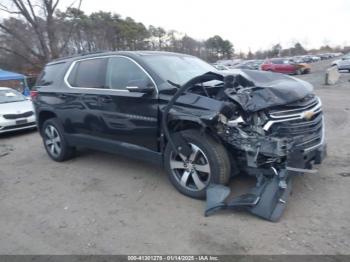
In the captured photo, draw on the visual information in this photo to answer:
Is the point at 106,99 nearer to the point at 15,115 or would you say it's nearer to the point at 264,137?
the point at 264,137

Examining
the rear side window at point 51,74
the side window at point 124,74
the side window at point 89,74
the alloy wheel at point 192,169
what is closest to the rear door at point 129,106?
the side window at point 124,74

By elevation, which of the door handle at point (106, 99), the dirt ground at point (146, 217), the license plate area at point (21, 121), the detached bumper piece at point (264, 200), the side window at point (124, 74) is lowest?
the license plate area at point (21, 121)

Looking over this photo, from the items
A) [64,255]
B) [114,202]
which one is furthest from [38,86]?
[64,255]

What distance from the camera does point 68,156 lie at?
19.7ft

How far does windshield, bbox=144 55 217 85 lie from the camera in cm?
439

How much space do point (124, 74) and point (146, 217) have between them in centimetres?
204

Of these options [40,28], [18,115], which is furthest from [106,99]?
[40,28]

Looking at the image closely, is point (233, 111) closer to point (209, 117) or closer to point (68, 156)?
point (209, 117)

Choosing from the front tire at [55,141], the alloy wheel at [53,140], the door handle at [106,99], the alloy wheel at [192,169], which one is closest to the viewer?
the alloy wheel at [192,169]

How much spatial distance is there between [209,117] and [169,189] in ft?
4.30

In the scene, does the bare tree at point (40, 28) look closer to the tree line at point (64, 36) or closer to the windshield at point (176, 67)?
the tree line at point (64, 36)

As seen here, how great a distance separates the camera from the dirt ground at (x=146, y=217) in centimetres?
312

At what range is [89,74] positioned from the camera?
5145mm

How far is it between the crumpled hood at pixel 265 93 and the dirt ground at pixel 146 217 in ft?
3.90
